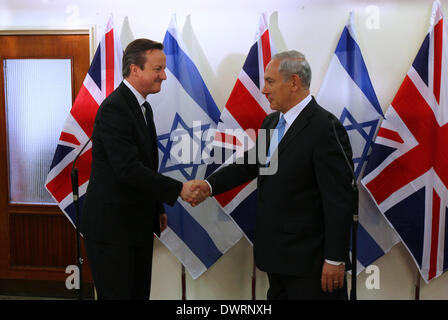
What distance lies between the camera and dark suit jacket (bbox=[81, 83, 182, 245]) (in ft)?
6.09

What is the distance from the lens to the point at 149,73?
199 centimetres

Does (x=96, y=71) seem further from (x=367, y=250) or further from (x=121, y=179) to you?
(x=367, y=250)

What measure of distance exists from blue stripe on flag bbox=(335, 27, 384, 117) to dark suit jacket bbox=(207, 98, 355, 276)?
908 mm

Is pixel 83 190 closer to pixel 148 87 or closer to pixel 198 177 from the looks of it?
pixel 198 177

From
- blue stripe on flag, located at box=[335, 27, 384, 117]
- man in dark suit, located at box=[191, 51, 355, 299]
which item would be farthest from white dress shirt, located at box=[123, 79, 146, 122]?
blue stripe on flag, located at box=[335, 27, 384, 117]

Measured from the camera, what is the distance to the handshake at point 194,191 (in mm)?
2113

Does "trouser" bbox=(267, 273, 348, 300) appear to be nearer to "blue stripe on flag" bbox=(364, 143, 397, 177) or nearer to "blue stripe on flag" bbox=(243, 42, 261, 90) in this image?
"blue stripe on flag" bbox=(364, 143, 397, 177)

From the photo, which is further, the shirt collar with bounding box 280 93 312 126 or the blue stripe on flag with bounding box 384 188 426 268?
the blue stripe on flag with bounding box 384 188 426 268

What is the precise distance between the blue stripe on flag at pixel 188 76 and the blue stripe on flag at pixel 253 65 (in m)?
0.29

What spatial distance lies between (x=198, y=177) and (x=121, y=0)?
1.26 meters

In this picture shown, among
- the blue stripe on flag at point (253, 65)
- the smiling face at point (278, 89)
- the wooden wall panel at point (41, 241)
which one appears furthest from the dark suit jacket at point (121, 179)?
the wooden wall panel at point (41, 241)

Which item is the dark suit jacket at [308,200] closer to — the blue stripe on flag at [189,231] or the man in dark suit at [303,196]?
the man in dark suit at [303,196]

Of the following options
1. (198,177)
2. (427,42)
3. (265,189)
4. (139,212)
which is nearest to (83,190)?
(198,177)

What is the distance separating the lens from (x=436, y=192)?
2518mm
